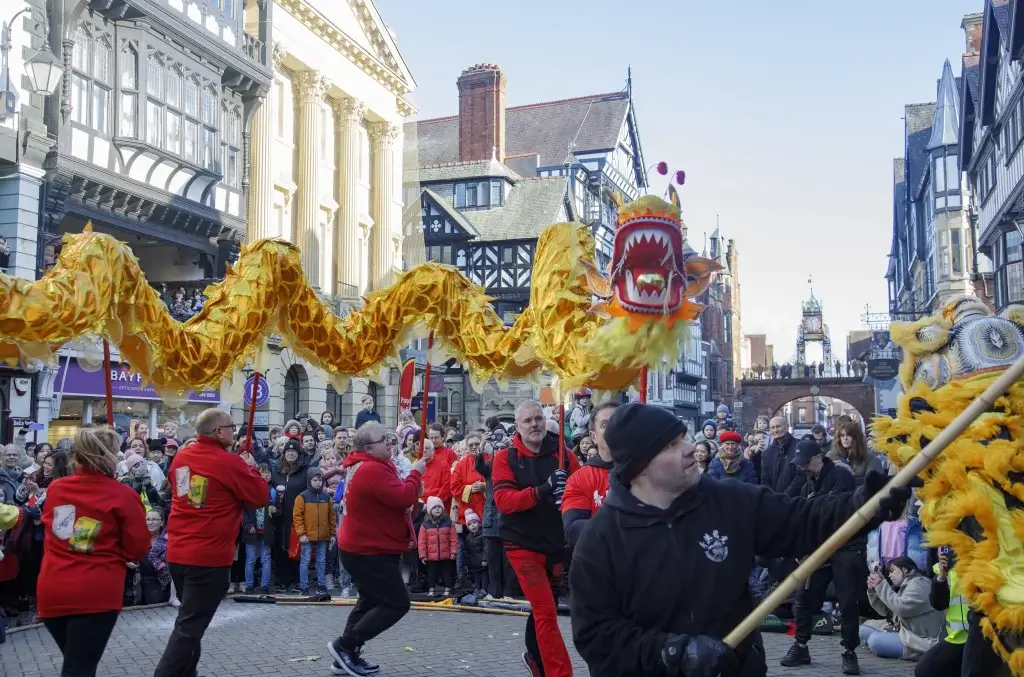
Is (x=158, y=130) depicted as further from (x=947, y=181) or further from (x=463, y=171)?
(x=947, y=181)

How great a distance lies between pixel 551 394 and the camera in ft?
21.2

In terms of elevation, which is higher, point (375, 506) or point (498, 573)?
point (375, 506)

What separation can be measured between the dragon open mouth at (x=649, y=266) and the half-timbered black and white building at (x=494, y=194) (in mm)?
32581

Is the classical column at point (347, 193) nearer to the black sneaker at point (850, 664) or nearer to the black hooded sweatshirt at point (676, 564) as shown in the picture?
the black sneaker at point (850, 664)

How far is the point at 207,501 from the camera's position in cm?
669

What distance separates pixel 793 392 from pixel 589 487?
194ft

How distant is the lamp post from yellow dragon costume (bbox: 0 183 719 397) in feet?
38.4

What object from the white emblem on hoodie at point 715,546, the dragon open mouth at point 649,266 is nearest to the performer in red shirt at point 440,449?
the dragon open mouth at point 649,266

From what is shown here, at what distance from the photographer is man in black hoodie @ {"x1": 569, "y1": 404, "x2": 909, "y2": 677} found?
3.36 meters

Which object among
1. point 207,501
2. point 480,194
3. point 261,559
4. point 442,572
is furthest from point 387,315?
point 480,194

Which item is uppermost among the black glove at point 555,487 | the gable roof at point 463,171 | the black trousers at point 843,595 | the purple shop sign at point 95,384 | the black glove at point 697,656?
the gable roof at point 463,171

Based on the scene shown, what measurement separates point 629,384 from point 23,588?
23.2ft

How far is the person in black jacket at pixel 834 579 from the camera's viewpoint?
7.92 m

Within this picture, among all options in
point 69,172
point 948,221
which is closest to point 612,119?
point 948,221
